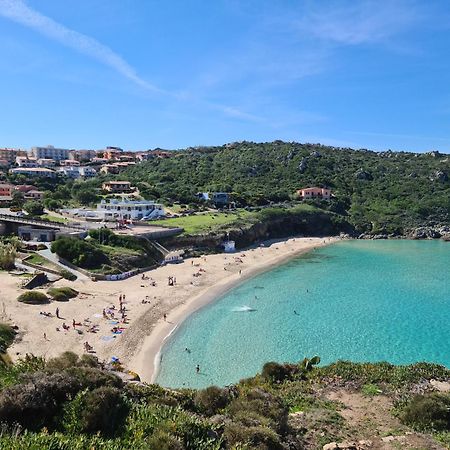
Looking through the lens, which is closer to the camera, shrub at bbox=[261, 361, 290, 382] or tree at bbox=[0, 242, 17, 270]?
shrub at bbox=[261, 361, 290, 382]

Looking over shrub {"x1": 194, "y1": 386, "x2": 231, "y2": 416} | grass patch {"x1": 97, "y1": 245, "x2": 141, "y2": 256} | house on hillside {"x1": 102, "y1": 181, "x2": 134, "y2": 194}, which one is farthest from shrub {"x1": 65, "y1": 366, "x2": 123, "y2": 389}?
house on hillside {"x1": 102, "y1": 181, "x2": 134, "y2": 194}

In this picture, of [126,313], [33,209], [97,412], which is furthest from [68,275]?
[97,412]

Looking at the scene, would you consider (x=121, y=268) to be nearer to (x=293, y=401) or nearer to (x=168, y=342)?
(x=168, y=342)

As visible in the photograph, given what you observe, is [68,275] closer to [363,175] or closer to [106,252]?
[106,252]

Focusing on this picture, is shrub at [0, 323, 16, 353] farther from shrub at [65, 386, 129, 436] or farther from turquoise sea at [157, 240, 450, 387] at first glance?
shrub at [65, 386, 129, 436]

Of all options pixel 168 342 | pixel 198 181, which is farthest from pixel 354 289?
pixel 198 181

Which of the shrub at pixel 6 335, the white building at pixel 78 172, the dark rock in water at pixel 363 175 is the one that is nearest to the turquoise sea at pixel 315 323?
the shrub at pixel 6 335
